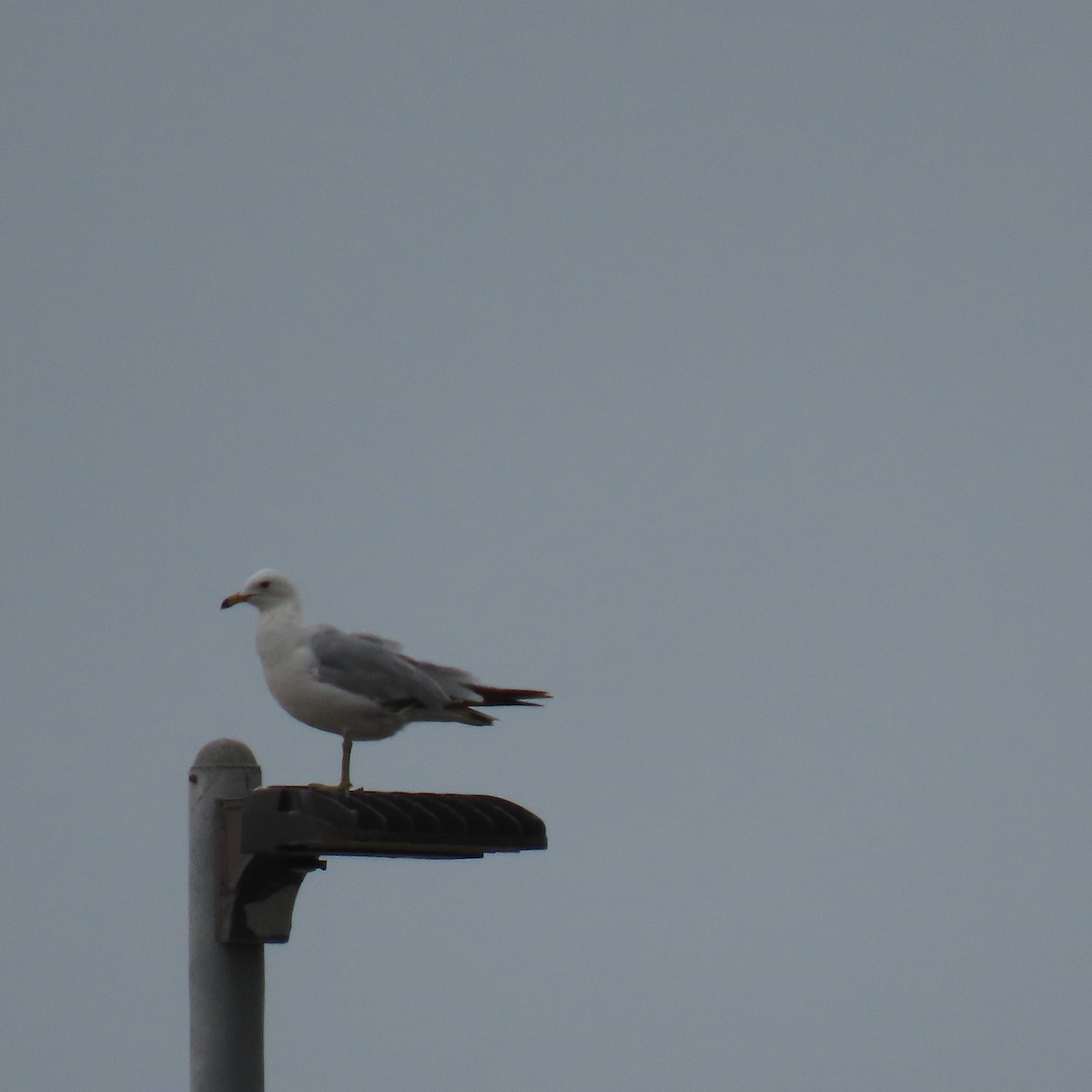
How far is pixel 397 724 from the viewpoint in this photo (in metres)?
5.86

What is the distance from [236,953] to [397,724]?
1.22 metres

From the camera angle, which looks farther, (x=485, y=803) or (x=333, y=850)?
(x=485, y=803)

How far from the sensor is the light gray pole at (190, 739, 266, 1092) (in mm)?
4793

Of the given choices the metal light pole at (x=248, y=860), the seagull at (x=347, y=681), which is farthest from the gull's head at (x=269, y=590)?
the metal light pole at (x=248, y=860)

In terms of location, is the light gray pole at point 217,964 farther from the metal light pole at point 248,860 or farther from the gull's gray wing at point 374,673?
the gull's gray wing at point 374,673

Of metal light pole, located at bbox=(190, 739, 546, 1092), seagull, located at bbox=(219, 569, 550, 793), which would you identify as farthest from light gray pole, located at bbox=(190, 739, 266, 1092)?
seagull, located at bbox=(219, 569, 550, 793)

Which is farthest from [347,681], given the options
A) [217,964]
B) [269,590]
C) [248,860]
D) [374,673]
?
[217,964]

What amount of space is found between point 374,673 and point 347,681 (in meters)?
0.10

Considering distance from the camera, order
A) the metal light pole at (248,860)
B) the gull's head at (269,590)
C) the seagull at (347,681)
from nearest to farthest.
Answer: the metal light pole at (248,860) → the seagull at (347,681) → the gull's head at (269,590)

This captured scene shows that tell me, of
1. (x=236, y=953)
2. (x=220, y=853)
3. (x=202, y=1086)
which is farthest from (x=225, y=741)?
(x=202, y=1086)

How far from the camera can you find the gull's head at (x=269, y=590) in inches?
233

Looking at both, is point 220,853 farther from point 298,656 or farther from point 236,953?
point 298,656

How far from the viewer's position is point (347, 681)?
5.62 meters

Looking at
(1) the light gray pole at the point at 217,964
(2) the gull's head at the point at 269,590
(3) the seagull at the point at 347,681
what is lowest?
(1) the light gray pole at the point at 217,964
